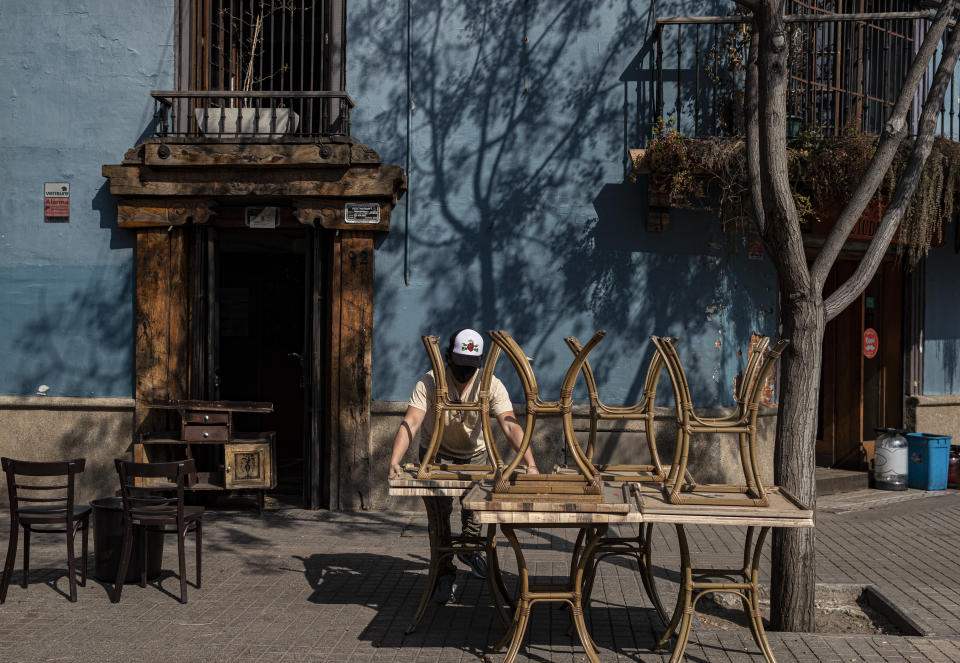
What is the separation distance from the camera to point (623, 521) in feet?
14.7

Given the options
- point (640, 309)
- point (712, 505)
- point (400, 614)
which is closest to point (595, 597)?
point (400, 614)

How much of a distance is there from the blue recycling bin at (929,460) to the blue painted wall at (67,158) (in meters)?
8.99

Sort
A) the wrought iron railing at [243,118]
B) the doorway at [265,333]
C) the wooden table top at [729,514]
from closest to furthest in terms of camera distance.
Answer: the wooden table top at [729,514] → the wrought iron railing at [243,118] → the doorway at [265,333]

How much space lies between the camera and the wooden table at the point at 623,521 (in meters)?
4.38

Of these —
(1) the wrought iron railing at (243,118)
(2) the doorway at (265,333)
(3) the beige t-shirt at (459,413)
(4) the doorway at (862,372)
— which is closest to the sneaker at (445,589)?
(3) the beige t-shirt at (459,413)

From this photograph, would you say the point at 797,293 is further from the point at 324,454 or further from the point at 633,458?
the point at 324,454

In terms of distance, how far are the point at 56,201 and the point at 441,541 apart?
20.0 ft

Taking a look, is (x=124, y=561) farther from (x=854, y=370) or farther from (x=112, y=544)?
(x=854, y=370)

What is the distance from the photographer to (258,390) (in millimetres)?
12711

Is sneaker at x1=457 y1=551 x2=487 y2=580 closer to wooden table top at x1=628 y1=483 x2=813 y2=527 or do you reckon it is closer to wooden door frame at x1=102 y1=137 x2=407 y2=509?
wooden table top at x1=628 y1=483 x2=813 y2=527

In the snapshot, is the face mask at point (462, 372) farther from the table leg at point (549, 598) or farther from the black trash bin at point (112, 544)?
the black trash bin at point (112, 544)

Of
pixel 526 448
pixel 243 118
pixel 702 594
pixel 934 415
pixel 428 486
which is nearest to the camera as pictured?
pixel 526 448

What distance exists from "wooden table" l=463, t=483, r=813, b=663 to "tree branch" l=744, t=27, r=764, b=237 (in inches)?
73.3

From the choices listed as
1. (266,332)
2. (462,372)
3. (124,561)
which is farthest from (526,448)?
(266,332)
